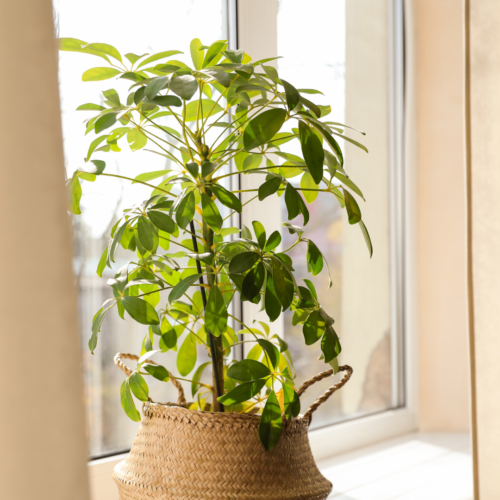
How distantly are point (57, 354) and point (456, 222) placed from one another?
1498 millimetres

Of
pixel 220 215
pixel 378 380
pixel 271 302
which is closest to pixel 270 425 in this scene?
pixel 271 302

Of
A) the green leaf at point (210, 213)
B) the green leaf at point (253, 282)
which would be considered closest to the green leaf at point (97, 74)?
the green leaf at point (210, 213)

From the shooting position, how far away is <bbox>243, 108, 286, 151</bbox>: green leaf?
58 centimetres

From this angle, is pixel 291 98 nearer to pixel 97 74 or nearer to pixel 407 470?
pixel 97 74

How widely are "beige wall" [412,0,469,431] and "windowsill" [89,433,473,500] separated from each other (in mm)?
139

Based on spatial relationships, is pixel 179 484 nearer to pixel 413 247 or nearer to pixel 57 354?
pixel 57 354

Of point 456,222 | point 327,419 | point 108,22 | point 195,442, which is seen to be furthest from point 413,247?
point 195,442

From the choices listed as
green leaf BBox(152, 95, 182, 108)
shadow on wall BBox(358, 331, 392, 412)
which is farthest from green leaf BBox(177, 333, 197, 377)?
shadow on wall BBox(358, 331, 392, 412)

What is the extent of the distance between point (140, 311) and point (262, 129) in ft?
0.88

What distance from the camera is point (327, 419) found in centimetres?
153

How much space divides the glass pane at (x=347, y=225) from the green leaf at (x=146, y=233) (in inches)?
29.9

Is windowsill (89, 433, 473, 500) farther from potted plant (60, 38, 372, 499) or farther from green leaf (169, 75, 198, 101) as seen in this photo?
green leaf (169, 75, 198, 101)

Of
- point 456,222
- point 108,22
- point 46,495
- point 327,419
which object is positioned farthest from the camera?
point 456,222

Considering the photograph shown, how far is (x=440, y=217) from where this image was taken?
1678mm
